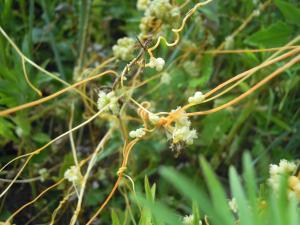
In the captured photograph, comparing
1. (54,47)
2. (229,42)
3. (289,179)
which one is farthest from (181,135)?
(54,47)

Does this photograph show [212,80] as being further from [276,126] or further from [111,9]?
[111,9]

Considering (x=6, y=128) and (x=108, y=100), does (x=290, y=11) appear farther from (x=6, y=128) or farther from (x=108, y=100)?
(x=6, y=128)

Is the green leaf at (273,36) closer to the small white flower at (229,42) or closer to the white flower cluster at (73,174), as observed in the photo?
the small white flower at (229,42)

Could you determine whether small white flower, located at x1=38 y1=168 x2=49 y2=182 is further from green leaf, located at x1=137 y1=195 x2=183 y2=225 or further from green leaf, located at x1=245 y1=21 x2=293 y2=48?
green leaf, located at x1=137 y1=195 x2=183 y2=225

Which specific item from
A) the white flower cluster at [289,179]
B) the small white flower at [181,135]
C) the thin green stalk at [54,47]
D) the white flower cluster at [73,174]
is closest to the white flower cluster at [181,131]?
the small white flower at [181,135]

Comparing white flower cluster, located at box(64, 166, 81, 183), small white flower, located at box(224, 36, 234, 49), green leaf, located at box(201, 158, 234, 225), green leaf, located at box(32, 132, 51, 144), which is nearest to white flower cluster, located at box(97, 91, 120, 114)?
white flower cluster, located at box(64, 166, 81, 183)

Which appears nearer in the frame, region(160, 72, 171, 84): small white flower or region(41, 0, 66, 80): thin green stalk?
region(160, 72, 171, 84): small white flower
